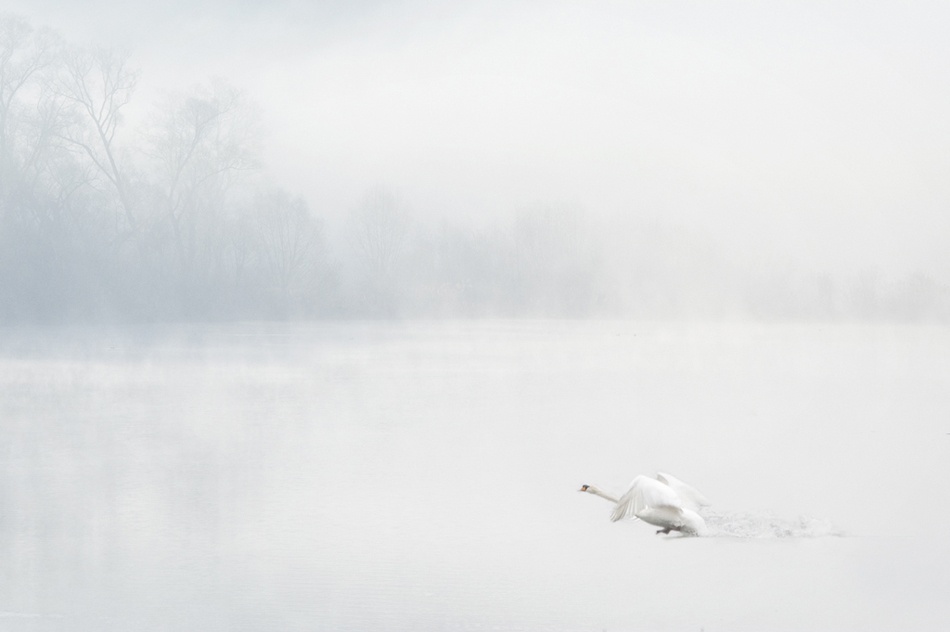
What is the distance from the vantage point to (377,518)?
6105 millimetres

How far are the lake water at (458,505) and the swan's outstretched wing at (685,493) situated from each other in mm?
143

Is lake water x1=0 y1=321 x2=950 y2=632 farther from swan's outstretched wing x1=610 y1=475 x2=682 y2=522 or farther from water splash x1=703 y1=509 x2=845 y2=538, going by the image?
swan's outstretched wing x1=610 y1=475 x2=682 y2=522

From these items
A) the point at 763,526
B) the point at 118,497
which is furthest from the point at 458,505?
the point at 118,497

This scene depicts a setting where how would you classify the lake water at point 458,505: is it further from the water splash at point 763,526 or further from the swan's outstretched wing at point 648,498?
the swan's outstretched wing at point 648,498

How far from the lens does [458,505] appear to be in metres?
6.60

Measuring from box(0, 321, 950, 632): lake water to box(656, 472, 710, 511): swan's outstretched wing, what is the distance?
143mm

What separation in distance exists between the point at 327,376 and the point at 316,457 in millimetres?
7894

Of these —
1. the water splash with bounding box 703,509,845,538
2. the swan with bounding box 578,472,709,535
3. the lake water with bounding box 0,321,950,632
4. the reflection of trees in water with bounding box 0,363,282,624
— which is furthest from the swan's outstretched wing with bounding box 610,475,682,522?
the reflection of trees in water with bounding box 0,363,282,624

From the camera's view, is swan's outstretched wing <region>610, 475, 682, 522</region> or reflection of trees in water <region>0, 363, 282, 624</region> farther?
swan's outstretched wing <region>610, 475, 682, 522</region>

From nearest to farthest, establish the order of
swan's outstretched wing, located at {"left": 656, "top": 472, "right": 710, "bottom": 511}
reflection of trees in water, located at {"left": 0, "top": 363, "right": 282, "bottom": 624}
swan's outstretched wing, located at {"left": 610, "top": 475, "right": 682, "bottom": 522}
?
1. reflection of trees in water, located at {"left": 0, "top": 363, "right": 282, "bottom": 624}
2. swan's outstretched wing, located at {"left": 610, "top": 475, "right": 682, "bottom": 522}
3. swan's outstretched wing, located at {"left": 656, "top": 472, "right": 710, "bottom": 511}

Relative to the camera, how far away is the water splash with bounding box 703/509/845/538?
19.1ft

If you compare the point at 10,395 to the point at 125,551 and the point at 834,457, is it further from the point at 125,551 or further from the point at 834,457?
the point at 834,457

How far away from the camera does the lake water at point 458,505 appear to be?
4418 mm

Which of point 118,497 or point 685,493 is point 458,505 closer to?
Answer: point 685,493
